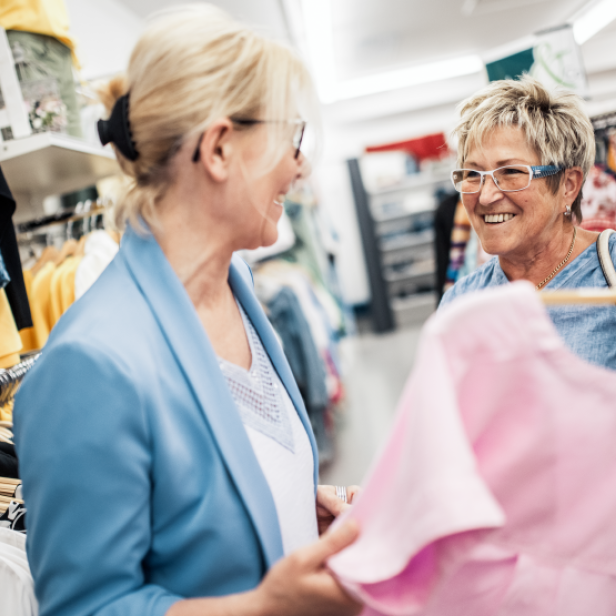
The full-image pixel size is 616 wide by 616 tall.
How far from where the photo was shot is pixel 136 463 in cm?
70

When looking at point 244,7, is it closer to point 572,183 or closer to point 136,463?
point 572,183

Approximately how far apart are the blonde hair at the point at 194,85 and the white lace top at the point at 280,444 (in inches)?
13.1

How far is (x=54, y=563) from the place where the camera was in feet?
2.27

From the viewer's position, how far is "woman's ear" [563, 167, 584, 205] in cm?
149

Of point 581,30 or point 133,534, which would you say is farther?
point 581,30

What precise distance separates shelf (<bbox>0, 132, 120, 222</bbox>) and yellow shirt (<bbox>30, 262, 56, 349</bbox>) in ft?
1.34

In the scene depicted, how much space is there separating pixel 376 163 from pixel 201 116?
804 cm

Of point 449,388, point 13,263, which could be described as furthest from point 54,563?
point 13,263

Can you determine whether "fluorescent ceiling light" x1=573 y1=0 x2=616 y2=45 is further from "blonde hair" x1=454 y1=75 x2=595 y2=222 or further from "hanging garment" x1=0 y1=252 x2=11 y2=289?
"hanging garment" x1=0 y1=252 x2=11 y2=289

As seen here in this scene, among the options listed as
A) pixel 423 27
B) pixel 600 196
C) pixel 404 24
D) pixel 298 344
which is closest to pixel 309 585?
pixel 600 196

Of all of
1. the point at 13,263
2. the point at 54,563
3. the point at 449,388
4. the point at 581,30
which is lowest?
the point at 54,563

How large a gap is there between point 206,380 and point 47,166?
1.60 meters

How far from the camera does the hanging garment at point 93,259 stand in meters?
1.89

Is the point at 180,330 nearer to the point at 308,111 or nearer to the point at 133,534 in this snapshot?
the point at 133,534
